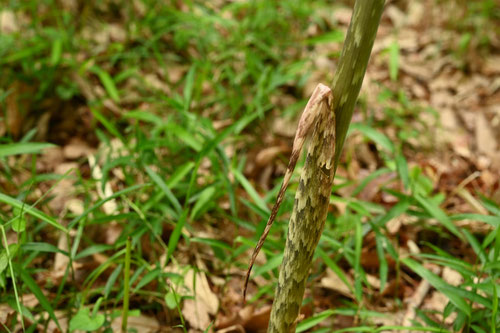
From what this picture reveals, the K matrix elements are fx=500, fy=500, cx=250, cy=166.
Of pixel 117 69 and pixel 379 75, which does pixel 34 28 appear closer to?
pixel 117 69

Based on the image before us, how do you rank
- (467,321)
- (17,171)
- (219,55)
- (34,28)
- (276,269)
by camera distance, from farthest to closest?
(219,55) → (34,28) → (17,171) → (276,269) → (467,321)

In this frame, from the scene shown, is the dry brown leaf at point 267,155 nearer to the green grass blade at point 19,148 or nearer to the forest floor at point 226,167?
the forest floor at point 226,167

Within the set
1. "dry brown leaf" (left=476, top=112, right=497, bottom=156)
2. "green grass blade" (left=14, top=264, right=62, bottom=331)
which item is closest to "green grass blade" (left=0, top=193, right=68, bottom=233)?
"green grass blade" (left=14, top=264, right=62, bottom=331)

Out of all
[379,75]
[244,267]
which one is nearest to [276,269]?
[244,267]

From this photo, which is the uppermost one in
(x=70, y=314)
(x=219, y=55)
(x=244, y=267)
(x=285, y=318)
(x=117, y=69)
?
(x=219, y=55)

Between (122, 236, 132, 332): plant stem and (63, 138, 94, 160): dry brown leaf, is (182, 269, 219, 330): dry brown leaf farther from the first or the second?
(63, 138, 94, 160): dry brown leaf

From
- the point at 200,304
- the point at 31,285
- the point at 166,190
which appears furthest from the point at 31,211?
the point at 200,304

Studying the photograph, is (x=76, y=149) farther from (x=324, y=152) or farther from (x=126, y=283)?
(x=324, y=152)
